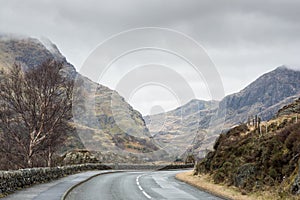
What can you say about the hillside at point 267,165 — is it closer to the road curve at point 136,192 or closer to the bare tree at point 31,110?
the road curve at point 136,192

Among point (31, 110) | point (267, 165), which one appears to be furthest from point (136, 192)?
point (31, 110)

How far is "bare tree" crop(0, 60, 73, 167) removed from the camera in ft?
119

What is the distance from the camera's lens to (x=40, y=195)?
19.8m

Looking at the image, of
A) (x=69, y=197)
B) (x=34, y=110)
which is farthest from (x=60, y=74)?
(x=69, y=197)

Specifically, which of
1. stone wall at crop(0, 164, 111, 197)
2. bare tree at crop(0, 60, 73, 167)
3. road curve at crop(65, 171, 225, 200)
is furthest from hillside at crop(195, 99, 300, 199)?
bare tree at crop(0, 60, 73, 167)

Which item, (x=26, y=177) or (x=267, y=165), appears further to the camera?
(x=26, y=177)

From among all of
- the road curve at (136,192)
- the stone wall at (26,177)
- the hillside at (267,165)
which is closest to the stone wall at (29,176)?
the stone wall at (26,177)

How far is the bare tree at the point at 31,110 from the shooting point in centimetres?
3622

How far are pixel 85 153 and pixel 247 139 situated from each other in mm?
36994

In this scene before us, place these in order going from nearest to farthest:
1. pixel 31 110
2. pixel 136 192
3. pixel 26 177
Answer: pixel 136 192 → pixel 26 177 → pixel 31 110

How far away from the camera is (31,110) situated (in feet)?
119

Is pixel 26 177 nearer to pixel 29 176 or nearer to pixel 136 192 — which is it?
pixel 29 176

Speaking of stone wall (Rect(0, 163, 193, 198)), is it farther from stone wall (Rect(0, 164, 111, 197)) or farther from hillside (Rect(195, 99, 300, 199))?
hillside (Rect(195, 99, 300, 199))

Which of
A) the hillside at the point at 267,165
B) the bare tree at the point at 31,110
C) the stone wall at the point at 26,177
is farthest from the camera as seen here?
the bare tree at the point at 31,110
